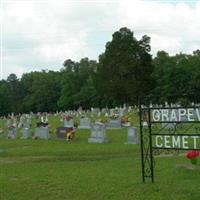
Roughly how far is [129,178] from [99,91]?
2485 inches

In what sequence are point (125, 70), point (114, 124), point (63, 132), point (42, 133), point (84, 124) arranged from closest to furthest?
point (63, 132) < point (42, 133) < point (114, 124) < point (84, 124) < point (125, 70)

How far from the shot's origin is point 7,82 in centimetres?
12100

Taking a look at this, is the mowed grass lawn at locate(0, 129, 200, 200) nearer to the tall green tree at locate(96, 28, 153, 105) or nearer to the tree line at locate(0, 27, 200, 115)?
the tree line at locate(0, 27, 200, 115)

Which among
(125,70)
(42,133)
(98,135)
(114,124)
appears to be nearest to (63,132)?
(42,133)

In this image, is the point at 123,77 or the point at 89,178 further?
the point at 123,77

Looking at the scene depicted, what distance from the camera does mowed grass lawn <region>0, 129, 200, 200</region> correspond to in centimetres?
951

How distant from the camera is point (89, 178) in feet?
38.2

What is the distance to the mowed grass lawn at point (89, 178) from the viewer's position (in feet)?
31.2

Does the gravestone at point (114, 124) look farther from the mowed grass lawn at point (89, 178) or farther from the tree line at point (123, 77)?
the tree line at point (123, 77)

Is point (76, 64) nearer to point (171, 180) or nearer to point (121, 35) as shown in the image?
point (121, 35)

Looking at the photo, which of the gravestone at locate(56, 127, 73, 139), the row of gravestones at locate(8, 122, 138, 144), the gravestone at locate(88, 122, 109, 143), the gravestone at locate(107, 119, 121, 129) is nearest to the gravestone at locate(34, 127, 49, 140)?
the row of gravestones at locate(8, 122, 138, 144)

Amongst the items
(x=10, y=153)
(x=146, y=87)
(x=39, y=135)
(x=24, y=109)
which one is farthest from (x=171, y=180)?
(x=24, y=109)

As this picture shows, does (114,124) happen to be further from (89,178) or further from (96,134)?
(89,178)

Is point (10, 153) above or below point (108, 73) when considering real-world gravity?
below
